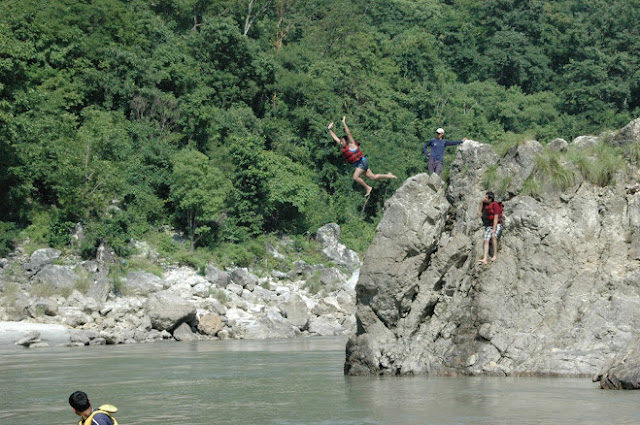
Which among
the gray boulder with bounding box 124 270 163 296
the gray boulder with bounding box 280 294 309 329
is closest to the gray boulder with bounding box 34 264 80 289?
the gray boulder with bounding box 124 270 163 296

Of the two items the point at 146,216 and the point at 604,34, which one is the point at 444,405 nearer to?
the point at 146,216

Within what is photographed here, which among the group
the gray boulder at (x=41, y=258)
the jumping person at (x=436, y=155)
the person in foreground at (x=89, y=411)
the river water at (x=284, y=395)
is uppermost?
the jumping person at (x=436, y=155)

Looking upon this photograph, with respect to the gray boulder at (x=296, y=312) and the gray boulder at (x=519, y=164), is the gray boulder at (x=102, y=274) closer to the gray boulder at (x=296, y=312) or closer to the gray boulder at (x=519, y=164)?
the gray boulder at (x=296, y=312)

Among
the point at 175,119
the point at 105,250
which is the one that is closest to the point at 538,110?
the point at 175,119

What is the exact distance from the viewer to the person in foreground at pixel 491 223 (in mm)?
22750

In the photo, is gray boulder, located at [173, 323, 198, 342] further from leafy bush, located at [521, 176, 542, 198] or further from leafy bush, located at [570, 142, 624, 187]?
leafy bush, located at [570, 142, 624, 187]

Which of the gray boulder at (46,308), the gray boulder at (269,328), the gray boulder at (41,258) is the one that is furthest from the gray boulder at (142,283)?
the gray boulder at (269,328)

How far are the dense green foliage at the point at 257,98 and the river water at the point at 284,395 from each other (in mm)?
21389

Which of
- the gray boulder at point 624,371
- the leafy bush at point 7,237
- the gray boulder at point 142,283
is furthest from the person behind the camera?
the leafy bush at point 7,237

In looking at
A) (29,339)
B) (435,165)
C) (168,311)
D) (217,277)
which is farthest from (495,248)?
(217,277)

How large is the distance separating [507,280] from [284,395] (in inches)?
229

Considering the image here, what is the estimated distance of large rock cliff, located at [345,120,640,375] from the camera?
71.7 feet

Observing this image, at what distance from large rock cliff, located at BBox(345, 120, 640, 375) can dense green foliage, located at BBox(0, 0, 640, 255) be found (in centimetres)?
2635

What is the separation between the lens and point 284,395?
20.8 m
